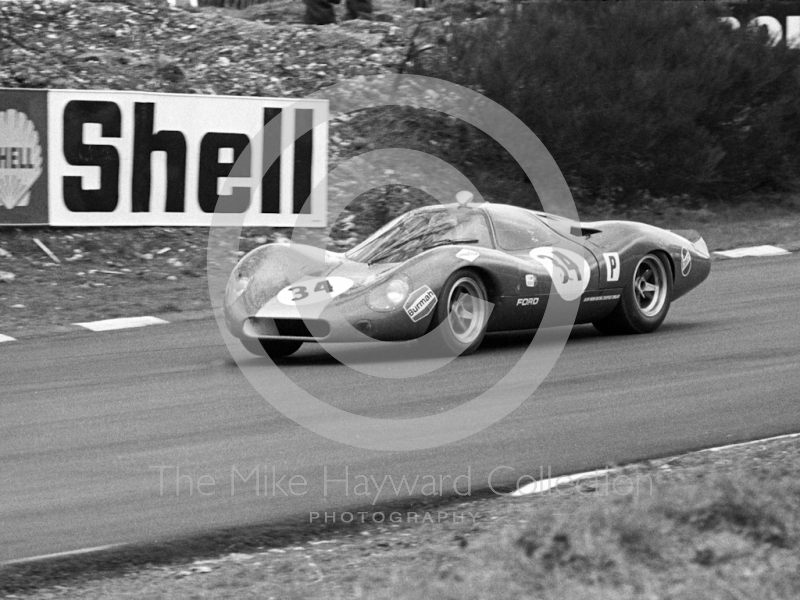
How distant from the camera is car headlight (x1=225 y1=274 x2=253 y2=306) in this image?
25.6 ft

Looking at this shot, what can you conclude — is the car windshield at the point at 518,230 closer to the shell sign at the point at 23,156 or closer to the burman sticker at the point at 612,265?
the burman sticker at the point at 612,265

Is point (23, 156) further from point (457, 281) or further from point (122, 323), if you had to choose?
point (457, 281)

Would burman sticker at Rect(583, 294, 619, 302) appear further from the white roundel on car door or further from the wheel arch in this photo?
the wheel arch

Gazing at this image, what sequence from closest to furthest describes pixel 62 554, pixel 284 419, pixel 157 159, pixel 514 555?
1. pixel 514 555
2. pixel 62 554
3. pixel 284 419
4. pixel 157 159

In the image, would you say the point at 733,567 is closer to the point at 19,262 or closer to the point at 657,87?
the point at 19,262

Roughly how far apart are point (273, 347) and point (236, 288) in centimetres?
47

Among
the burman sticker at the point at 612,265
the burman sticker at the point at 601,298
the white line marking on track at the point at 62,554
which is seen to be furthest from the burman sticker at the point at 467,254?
the white line marking on track at the point at 62,554

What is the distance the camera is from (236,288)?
25.8ft

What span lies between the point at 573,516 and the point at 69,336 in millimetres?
5882

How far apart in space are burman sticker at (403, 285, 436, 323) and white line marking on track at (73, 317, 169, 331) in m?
3.07

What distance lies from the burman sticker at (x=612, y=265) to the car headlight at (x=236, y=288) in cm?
247

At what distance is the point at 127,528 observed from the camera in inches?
181

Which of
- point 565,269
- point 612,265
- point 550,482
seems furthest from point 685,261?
point 550,482

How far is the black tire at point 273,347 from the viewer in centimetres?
798
